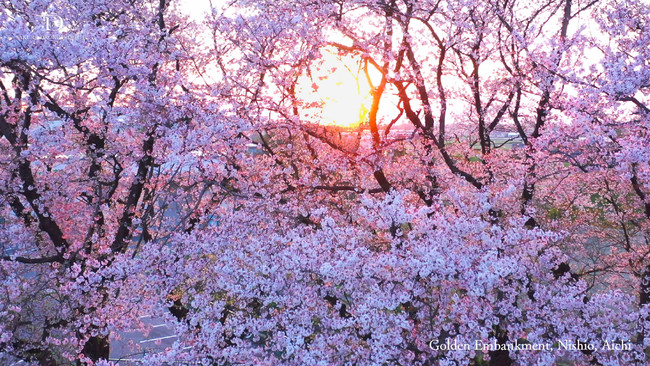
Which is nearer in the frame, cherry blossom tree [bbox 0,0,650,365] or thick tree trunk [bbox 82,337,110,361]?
cherry blossom tree [bbox 0,0,650,365]

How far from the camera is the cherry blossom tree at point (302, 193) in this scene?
19.4 feet

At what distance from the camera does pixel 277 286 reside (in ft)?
20.1

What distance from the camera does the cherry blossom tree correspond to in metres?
5.90

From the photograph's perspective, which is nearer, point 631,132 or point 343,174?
point 631,132

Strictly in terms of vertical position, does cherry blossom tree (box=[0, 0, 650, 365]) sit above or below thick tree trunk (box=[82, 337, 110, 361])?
above

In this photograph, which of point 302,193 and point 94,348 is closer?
point 94,348

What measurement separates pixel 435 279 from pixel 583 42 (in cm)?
667

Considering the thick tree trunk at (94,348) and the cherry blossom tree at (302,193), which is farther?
the thick tree trunk at (94,348)

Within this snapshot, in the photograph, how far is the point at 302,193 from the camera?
34.4 ft

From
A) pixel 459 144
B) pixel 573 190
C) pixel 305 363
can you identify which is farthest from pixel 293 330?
pixel 573 190

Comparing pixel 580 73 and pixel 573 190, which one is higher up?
pixel 580 73

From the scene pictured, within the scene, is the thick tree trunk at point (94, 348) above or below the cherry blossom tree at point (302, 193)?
below

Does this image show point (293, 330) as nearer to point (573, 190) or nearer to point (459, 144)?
point (459, 144)

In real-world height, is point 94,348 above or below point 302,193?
below
